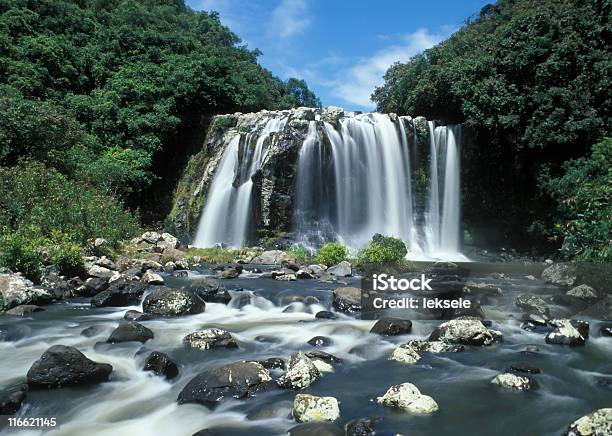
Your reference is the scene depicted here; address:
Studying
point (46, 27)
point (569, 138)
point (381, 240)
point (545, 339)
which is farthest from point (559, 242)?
point (46, 27)

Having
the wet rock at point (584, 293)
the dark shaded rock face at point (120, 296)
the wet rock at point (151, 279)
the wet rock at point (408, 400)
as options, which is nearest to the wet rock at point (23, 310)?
the dark shaded rock face at point (120, 296)

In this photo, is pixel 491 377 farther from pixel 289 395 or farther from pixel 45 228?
pixel 45 228

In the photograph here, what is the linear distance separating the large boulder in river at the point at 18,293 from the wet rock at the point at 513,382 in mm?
8905

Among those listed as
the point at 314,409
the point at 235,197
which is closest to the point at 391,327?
the point at 314,409

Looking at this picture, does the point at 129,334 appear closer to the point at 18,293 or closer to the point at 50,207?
the point at 18,293

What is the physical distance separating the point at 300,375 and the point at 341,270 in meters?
9.55

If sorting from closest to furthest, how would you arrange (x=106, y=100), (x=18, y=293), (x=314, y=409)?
(x=314, y=409) < (x=18, y=293) < (x=106, y=100)

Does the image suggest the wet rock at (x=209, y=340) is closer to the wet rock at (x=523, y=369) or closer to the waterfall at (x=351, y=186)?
the wet rock at (x=523, y=369)

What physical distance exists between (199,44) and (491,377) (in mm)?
33283

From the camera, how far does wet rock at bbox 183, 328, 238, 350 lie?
7266 mm

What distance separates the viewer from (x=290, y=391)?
552 centimetres

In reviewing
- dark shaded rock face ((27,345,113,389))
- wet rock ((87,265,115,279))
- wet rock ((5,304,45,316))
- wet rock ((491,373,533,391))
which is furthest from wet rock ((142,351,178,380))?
wet rock ((87,265,115,279))

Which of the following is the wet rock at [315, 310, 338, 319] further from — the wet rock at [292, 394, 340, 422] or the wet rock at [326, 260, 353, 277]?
the wet rock at [326, 260, 353, 277]

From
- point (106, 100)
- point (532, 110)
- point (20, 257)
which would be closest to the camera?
point (20, 257)
